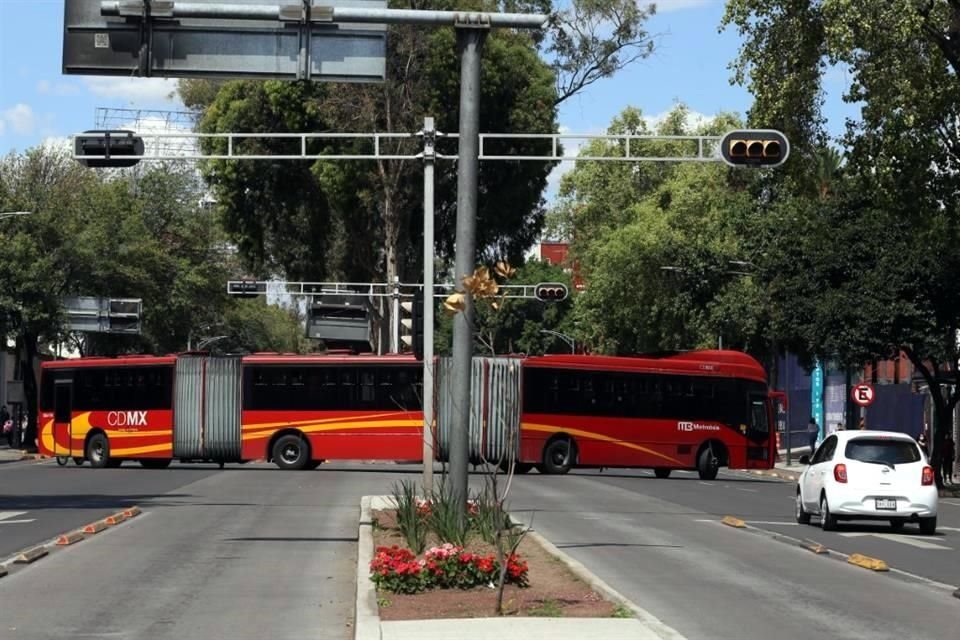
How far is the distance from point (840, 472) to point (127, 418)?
89.7 feet

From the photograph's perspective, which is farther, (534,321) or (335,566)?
(534,321)

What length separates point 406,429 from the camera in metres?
45.3

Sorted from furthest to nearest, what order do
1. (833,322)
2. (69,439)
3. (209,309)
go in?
1. (209,309)
2. (69,439)
3. (833,322)

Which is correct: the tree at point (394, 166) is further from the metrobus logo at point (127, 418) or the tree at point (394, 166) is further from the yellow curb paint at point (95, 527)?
the yellow curb paint at point (95, 527)

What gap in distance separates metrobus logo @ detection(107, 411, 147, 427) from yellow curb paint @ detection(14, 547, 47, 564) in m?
27.0

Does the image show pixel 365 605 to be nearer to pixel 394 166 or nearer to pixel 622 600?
pixel 622 600

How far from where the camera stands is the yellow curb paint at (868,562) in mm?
18844

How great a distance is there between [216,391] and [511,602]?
33.7 metres

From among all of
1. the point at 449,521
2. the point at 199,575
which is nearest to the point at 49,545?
the point at 199,575

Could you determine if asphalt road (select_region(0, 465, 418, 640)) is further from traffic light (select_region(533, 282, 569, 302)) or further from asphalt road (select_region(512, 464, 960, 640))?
traffic light (select_region(533, 282, 569, 302))

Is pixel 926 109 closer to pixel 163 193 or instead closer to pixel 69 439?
pixel 69 439

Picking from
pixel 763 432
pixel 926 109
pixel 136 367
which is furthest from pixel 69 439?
pixel 926 109

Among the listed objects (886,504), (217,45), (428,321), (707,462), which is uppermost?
(217,45)

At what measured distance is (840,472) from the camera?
2495cm
